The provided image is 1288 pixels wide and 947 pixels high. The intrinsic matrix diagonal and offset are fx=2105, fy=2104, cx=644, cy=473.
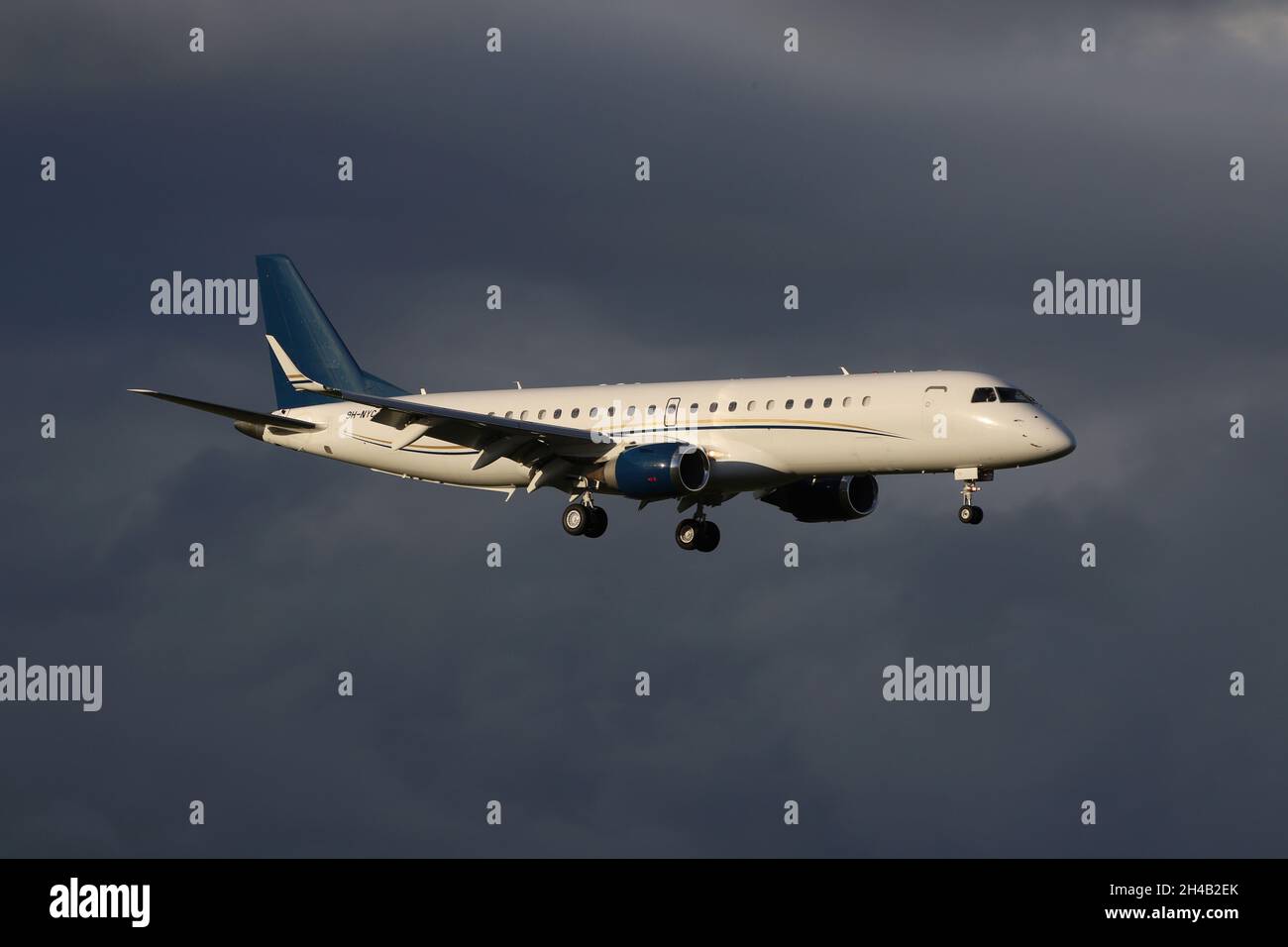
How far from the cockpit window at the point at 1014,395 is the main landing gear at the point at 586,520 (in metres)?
16.2

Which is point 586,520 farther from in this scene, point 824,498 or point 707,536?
point 824,498

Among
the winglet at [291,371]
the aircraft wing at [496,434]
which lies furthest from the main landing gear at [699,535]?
the winglet at [291,371]

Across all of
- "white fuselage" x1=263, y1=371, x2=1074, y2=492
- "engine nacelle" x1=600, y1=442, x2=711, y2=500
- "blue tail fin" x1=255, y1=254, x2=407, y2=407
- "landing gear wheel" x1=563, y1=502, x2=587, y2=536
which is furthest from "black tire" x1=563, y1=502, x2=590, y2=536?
"blue tail fin" x1=255, y1=254, x2=407, y2=407

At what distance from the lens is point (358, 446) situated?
81688 mm

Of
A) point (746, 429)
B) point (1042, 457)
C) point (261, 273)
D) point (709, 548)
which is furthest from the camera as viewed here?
point (261, 273)

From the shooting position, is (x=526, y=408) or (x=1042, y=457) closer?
(x=1042, y=457)

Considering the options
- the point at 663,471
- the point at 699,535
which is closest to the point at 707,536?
the point at 699,535

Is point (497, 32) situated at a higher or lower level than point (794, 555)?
higher

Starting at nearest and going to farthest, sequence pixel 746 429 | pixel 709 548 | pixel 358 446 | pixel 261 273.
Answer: pixel 746 429, pixel 709 548, pixel 358 446, pixel 261 273

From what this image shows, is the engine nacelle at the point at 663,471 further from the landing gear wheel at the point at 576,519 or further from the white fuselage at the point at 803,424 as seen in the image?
the landing gear wheel at the point at 576,519

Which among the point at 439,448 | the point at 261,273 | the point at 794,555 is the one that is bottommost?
the point at 794,555

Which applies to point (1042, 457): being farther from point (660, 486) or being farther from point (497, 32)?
point (497, 32)

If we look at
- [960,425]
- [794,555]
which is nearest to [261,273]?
[794,555]

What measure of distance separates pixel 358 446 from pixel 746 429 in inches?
725
